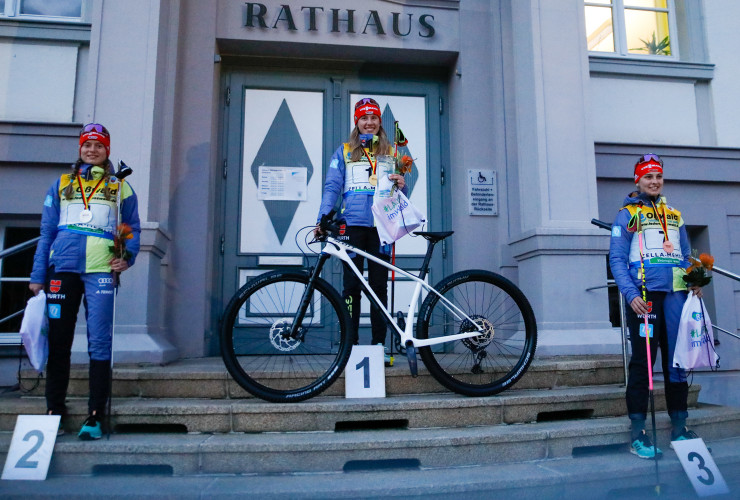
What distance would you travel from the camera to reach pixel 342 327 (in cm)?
387

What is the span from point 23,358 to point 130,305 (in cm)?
134

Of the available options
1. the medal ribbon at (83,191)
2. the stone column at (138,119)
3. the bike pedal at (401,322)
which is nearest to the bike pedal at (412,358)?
the bike pedal at (401,322)

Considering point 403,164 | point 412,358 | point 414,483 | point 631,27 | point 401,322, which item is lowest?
point 414,483

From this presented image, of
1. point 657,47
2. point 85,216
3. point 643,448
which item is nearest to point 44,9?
point 85,216

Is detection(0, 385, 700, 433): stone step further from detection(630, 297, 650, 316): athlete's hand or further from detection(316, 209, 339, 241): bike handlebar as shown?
detection(316, 209, 339, 241): bike handlebar

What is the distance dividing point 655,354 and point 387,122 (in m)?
3.66

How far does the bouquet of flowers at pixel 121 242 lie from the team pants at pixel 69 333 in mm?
156

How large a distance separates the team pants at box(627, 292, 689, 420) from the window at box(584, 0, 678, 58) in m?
3.78

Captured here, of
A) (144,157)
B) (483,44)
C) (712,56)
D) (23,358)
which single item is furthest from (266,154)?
(712,56)

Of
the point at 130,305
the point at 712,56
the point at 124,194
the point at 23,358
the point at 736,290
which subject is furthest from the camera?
the point at 712,56

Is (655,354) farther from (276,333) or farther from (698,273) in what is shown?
(276,333)

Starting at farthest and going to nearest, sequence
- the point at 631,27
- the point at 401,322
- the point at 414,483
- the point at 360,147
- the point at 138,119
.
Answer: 1. the point at 631,27
2. the point at 138,119
3. the point at 360,147
4. the point at 401,322
5. the point at 414,483

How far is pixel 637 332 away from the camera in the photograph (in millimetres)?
3846

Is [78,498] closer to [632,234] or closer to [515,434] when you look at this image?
[515,434]
